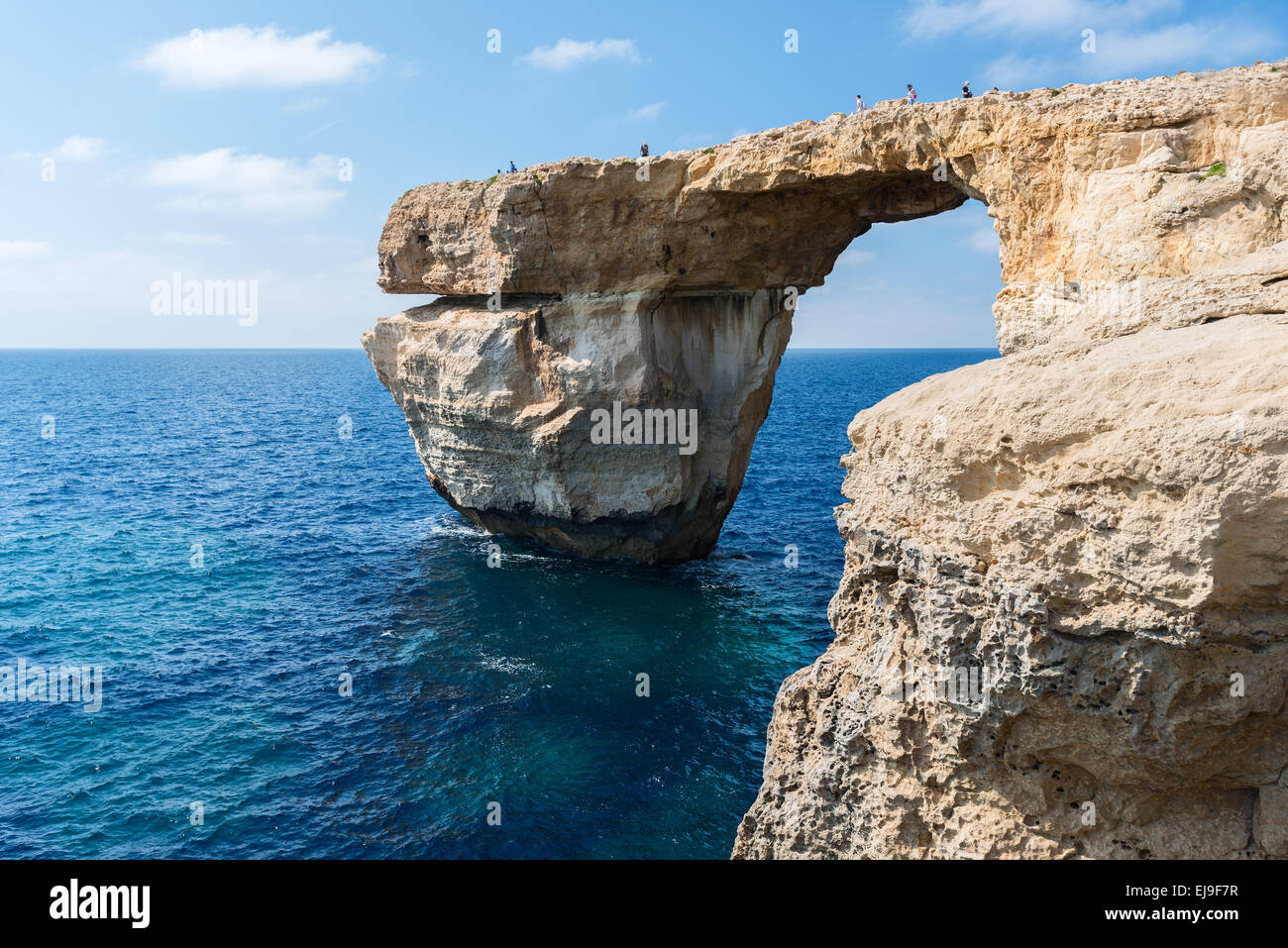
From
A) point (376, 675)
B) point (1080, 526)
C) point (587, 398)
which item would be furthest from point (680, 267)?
point (1080, 526)

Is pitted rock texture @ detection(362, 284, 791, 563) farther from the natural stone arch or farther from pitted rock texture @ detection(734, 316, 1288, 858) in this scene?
pitted rock texture @ detection(734, 316, 1288, 858)

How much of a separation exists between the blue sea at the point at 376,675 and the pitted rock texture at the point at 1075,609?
8.00 metres

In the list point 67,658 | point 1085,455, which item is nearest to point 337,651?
point 67,658

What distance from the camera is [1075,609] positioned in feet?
28.3

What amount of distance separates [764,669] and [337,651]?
12.6m

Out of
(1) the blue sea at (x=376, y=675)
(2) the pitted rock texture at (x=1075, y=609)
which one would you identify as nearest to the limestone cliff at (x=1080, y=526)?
(2) the pitted rock texture at (x=1075, y=609)

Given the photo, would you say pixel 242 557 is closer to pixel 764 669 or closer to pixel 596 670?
pixel 596 670

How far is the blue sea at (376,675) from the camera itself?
1805cm

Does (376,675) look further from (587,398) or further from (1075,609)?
(1075,609)

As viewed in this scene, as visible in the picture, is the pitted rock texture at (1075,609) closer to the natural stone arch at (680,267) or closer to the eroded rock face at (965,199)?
the eroded rock face at (965,199)

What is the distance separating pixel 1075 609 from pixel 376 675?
20.3m

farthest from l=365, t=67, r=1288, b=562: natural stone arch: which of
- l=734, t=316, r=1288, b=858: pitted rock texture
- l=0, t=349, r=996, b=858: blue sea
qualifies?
l=734, t=316, r=1288, b=858: pitted rock texture

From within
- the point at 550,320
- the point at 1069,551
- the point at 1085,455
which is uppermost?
the point at 550,320

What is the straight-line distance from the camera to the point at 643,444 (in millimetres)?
31062
